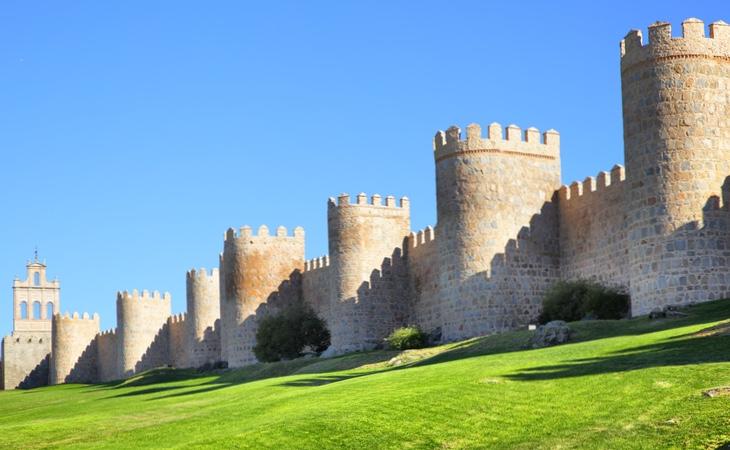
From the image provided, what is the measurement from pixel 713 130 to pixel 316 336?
22165 mm

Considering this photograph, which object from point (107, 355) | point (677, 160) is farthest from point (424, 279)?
point (107, 355)

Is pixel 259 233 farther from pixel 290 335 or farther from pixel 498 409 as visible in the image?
pixel 498 409

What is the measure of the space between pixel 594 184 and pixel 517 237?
2.69 m

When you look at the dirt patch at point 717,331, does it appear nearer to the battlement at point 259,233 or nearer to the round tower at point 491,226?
the round tower at point 491,226

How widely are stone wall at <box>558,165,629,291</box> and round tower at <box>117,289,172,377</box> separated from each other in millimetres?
34027

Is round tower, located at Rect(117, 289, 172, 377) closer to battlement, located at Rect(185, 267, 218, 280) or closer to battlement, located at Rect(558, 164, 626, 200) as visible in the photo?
battlement, located at Rect(185, 267, 218, 280)

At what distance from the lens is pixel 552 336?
76.9 feet

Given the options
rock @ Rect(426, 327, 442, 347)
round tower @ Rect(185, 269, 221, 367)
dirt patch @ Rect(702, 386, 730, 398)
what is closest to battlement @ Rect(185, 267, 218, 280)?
round tower @ Rect(185, 269, 221, 367)

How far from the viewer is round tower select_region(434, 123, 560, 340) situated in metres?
33.6

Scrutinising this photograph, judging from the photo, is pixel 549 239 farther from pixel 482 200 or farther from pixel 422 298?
pixel 422 298

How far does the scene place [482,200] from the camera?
112ft

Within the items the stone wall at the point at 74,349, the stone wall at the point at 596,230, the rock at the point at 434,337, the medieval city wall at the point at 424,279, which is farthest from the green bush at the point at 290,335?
the stone wall at the point at 74,349

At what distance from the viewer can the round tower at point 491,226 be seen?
1324 inches

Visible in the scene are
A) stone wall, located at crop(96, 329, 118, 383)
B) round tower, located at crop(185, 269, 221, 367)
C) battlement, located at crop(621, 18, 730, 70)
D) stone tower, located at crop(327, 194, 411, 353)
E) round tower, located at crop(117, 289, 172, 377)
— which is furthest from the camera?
stone wall, located at crop(96, 329, 118, 383)
